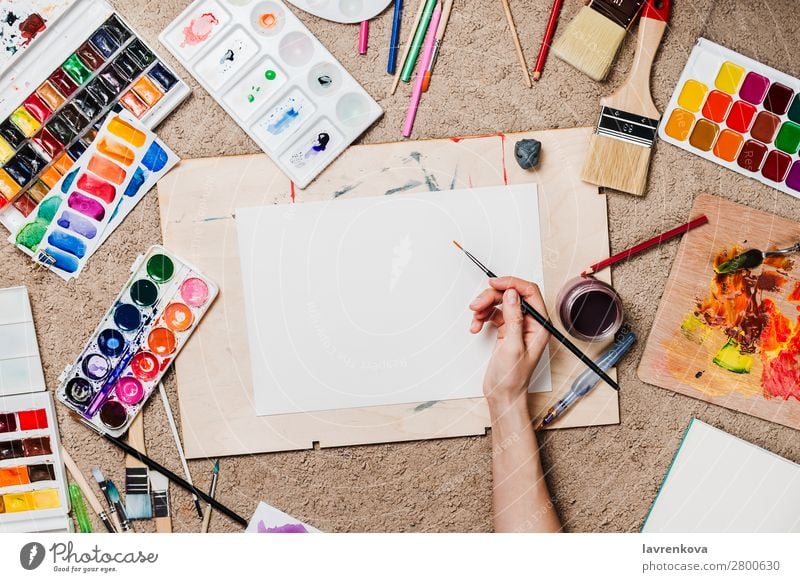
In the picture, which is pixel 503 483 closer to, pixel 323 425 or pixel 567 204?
pixel 323 425

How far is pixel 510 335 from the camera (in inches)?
34.3

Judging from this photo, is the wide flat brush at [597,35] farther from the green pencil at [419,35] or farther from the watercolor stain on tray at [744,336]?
the watercolor stain on tray at [744,336]

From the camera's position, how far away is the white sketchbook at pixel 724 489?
0.91m

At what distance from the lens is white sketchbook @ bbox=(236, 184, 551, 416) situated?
908 millimetres

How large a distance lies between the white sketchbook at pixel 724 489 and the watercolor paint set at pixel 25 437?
906mm

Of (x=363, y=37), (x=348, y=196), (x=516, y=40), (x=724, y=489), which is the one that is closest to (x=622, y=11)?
(x=516, y=40)

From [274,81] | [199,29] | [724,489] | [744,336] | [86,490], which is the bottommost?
[724,489]

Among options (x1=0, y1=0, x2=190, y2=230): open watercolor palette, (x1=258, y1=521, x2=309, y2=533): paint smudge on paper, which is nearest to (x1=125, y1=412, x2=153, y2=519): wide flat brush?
(x1=258, y1=521, x2=309, y2=533): paint smudge on paper

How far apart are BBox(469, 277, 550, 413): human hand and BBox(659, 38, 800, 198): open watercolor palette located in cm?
32

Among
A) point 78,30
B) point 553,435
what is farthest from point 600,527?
point 78,30

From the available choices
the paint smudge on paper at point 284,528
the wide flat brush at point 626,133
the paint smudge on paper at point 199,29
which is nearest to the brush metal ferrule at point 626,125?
the wide flat brush at point 626,133

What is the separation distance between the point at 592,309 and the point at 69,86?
831 millimetres

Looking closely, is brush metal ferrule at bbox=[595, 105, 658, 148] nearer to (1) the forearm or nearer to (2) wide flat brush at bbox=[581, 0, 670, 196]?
(2) wide flat brush at bbox=[581, 0, 670, 196]

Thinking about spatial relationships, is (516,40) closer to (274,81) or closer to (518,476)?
(274,81)
